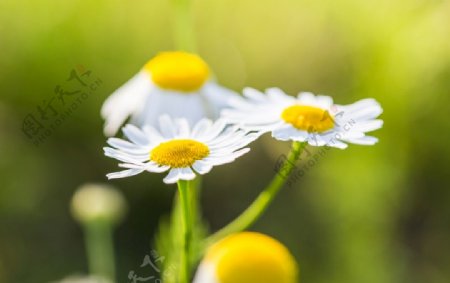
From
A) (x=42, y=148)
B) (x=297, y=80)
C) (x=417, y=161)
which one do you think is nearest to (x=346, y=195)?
(x=417, y=161)

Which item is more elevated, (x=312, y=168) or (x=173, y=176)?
(x=312, y=168)

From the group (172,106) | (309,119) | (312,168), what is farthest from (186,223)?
(312,168)

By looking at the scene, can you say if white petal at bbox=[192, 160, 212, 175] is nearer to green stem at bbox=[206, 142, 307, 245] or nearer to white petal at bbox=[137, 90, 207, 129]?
green stem at bbox=[206, 142, 307, 245]

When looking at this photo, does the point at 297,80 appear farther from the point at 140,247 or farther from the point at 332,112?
the point at 332,112

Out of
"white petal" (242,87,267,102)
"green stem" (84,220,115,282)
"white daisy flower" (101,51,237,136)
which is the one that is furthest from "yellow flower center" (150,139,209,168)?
"green stem" (84,220,115,282)

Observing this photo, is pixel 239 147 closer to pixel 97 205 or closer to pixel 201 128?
pixel 201 128

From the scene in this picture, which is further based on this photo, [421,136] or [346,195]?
[421,136]

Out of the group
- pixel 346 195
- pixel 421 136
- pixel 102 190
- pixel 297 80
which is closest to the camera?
pixel 102 190
